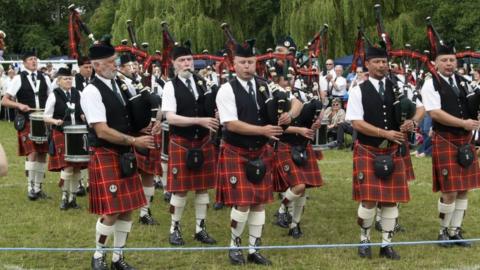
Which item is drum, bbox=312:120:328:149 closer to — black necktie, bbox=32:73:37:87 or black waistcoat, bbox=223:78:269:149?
black waistcoat, bbox=223:78:269:149

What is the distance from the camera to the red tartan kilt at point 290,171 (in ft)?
20.7

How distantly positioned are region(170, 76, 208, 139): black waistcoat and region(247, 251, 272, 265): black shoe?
1211 mm

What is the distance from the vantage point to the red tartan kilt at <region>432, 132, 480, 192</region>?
5875mm

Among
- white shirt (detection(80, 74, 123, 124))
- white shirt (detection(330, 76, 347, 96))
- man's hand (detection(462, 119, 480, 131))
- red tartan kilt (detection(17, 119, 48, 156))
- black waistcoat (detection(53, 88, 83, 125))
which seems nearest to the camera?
white shirt (detection(80, 74, 123, 124))

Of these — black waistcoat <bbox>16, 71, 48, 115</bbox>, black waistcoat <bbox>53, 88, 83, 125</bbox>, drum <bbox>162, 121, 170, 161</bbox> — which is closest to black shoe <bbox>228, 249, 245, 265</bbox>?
drum <bbox>162, 121, 170, 161</bbox>

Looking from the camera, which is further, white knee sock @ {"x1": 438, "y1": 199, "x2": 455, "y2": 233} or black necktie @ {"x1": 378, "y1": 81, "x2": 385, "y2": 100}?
white knee sock @ {"x1": 438, "y1": 199, "x2": 455, "y2": 233}

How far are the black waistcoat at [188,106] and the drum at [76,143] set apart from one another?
0.91 metres

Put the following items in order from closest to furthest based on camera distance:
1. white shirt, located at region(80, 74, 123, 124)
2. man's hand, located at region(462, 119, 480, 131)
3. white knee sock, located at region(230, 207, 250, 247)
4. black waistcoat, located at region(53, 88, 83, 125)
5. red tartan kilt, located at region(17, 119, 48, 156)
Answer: white shirt, located at region(80, 74, 123, 124)
white knee sock, located at region(230, 207, 250, 247)
man's hand, located at region(462, 119, 480, 131)
black waistcoat, located at region(53, 88, 83, 125)
red tartan kilt, located at region(17, 119, 48, 156)

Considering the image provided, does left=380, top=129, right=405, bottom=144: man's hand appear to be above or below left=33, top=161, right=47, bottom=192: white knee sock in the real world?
above

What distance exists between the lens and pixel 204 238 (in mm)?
6129

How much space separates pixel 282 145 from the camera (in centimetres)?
648

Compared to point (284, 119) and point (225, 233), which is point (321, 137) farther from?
point (284, 119)

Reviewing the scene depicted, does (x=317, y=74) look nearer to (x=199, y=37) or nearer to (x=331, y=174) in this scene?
(x=331, y=174)

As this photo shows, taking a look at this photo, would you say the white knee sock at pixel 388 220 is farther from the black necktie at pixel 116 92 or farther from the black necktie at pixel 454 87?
the black necktie at pixel 116 92
